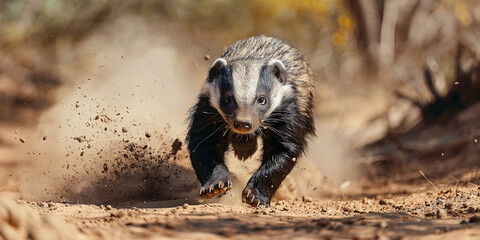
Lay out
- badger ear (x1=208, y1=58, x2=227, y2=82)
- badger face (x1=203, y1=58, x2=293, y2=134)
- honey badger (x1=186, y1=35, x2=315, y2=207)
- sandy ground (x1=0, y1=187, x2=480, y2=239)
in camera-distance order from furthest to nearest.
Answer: badger ear (x1=208, y1=58, x2=227, y2=82) < honey badger (x1=186, y1=35, x2=315, y2=207) < badger face (x1=203, y1=58, x2=293, y2=134) < sandy ground (x1=0, y1=187, x2=480, y2=239)

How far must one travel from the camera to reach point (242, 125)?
19.7 feet

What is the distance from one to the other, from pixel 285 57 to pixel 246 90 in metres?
1.19

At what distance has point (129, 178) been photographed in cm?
796

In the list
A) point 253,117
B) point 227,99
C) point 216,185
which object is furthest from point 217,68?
point 216,185

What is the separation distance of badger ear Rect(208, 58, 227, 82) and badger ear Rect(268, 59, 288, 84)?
0.54 m

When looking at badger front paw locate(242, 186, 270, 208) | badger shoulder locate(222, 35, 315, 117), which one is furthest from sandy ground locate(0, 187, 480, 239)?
badger shoulder locate(222, 35, 315, 117)

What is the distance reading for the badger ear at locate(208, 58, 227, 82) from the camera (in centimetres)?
675

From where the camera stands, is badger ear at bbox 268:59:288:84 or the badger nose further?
badger ear at bbox 268:59:288:84

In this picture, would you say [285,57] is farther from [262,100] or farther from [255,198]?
[255,198]

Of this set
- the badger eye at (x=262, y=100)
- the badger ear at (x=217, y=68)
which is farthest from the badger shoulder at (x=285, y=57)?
the badger eye at (x=262, y=100)

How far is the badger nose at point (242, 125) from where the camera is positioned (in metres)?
6.02

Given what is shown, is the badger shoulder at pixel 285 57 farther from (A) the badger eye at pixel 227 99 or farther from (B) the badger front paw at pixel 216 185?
(B) the badger front paw at pixel 216 185

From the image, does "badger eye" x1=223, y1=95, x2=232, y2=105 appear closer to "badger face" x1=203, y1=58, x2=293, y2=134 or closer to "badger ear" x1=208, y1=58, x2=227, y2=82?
"badger face" x1=203, y1=58, x2=293, y2=134

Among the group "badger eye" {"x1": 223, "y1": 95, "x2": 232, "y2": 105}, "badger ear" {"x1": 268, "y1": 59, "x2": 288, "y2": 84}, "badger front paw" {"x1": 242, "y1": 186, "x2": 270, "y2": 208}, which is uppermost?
"badger ear" {"x1": 268, "y1": 59, "x2": 288, "y2": 84}
